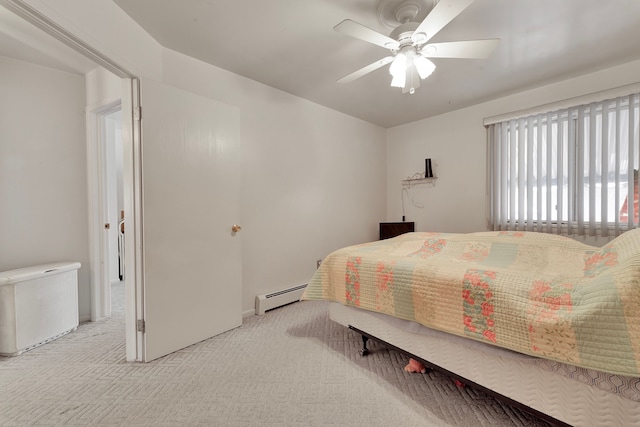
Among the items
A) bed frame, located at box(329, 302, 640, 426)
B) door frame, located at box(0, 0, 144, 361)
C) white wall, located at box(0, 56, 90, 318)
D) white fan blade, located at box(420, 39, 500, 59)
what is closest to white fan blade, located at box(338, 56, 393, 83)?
white fan blade, located at box(420, 39, 500, 59)

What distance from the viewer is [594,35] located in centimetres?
192

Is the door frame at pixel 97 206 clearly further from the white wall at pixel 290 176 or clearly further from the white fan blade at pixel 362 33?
the white fan blade at pixel 362 33

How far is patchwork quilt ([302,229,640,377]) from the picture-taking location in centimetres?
90

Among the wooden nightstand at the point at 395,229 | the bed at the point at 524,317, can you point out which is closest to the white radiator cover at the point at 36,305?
the bed at the point at 524,317

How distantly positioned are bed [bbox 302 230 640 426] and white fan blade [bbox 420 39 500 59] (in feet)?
4.06

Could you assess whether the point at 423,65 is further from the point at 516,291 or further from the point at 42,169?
the point at 42,169

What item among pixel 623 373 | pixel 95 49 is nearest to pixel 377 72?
pixel 95 49

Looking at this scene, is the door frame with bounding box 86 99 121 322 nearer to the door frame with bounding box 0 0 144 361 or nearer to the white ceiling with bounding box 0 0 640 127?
the white ceiling with bounding box 0 0 640 127

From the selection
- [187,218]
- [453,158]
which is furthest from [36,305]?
[453,158]

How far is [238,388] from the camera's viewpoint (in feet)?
5.02

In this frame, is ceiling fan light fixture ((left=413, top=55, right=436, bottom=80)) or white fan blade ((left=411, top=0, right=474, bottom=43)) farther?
ceiling fan light fixture ((left=413, top=55, right=436, bottom=80))

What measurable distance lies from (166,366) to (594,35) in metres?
3.87

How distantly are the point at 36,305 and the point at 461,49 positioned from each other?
140 inches

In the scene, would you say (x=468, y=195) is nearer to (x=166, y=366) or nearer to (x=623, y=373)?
(x=623, y=373)
